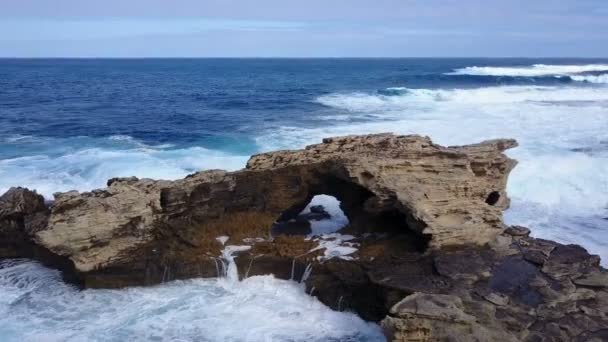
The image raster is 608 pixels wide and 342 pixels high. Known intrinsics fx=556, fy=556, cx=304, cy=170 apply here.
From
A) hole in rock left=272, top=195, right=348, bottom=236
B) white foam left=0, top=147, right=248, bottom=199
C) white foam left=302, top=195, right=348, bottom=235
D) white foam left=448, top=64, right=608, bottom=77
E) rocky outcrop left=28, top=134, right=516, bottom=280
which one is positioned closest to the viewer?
rocky outcrop left=28, top=134, right=516, bottom=280

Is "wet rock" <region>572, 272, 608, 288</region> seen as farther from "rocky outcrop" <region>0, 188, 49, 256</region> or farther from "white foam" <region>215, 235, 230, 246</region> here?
"rocky outcrop" <region>0, 188, 49, 256</region>

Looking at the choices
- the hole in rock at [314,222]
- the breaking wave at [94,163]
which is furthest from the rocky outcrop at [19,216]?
the breaking wave at [94,163]

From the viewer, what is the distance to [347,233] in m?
12.2

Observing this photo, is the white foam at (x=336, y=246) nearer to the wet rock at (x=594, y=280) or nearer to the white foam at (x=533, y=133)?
the wet rock at (x=594, y=280)

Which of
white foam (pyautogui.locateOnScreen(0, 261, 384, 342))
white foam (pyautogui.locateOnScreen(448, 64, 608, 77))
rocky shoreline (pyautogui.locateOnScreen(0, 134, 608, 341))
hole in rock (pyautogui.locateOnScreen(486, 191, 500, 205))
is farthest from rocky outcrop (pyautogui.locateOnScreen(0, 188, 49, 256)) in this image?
white foam (pyautogui.locateOnScreen(448, 64, 608, 77))

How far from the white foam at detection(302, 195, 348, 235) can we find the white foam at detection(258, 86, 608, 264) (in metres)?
5.51

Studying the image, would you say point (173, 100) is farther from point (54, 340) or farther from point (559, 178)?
point (54, 340)

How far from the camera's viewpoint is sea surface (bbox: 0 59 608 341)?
10164mm

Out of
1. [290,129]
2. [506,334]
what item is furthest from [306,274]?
[290,129]

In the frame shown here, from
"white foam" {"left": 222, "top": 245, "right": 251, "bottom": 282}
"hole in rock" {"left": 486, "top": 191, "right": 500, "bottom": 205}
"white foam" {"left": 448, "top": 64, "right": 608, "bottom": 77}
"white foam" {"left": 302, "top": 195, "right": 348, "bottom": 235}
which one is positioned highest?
"white foam" {"left": 448, "top": 64, "right": 608, "bottom": 77}

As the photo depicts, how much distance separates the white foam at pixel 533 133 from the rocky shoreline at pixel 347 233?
4.35m

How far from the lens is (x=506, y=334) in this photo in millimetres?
8352

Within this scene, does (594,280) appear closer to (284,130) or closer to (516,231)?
(516,231)

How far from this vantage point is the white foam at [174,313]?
9.73m
